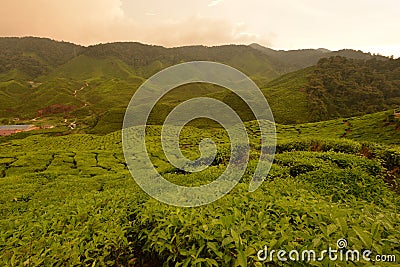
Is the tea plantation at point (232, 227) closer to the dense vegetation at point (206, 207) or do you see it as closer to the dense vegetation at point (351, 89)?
the dense vegetation at point (206, 207)

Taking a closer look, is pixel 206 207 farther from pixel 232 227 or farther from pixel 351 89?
pixel 351 89

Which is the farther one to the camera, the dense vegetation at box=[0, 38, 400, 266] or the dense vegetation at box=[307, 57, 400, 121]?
the dense vegetation at box=[307, 57, 400, 121]

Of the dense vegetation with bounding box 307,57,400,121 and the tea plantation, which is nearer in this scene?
the tea plantation

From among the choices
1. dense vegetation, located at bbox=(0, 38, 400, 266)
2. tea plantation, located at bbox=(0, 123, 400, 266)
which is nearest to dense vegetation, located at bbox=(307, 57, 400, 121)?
dense vegetation, located at bbox=(0, 38, 400, 266)

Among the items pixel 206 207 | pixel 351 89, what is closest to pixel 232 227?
pixel 206 207

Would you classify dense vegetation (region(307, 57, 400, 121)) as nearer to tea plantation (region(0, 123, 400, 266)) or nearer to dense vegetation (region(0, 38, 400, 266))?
dense vegetation (region(0, 38, 400, 266))

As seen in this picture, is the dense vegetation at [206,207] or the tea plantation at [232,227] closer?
the tea plantation at [232,227]

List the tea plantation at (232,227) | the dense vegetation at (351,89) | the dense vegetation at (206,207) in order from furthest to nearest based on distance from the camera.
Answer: the dense vegetation at (351,89) → the dense vegetation at (206,207) → the tea plantation at (232,227)

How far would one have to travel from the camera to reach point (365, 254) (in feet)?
8.21

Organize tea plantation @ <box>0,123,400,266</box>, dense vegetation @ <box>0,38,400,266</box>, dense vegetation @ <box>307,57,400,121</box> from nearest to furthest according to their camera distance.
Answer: tea plantation @ <box>0,123,400,266</box>
dense vegetation @ <box>0,38,400,266</box>
dense vegetation @ <box>307,57,400,121</box>

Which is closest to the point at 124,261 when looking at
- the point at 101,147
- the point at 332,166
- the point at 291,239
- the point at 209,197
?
the point at 209,197

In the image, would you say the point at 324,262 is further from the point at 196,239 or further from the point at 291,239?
the point at 196,239

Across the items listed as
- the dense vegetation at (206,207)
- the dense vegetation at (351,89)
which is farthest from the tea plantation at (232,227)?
the dense vegetation at (351,89)

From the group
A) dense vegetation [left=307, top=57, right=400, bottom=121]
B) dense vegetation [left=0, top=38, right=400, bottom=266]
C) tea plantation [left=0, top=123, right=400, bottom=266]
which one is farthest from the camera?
dense vegetation [left=307, top=57, right=400, bottom=121]
